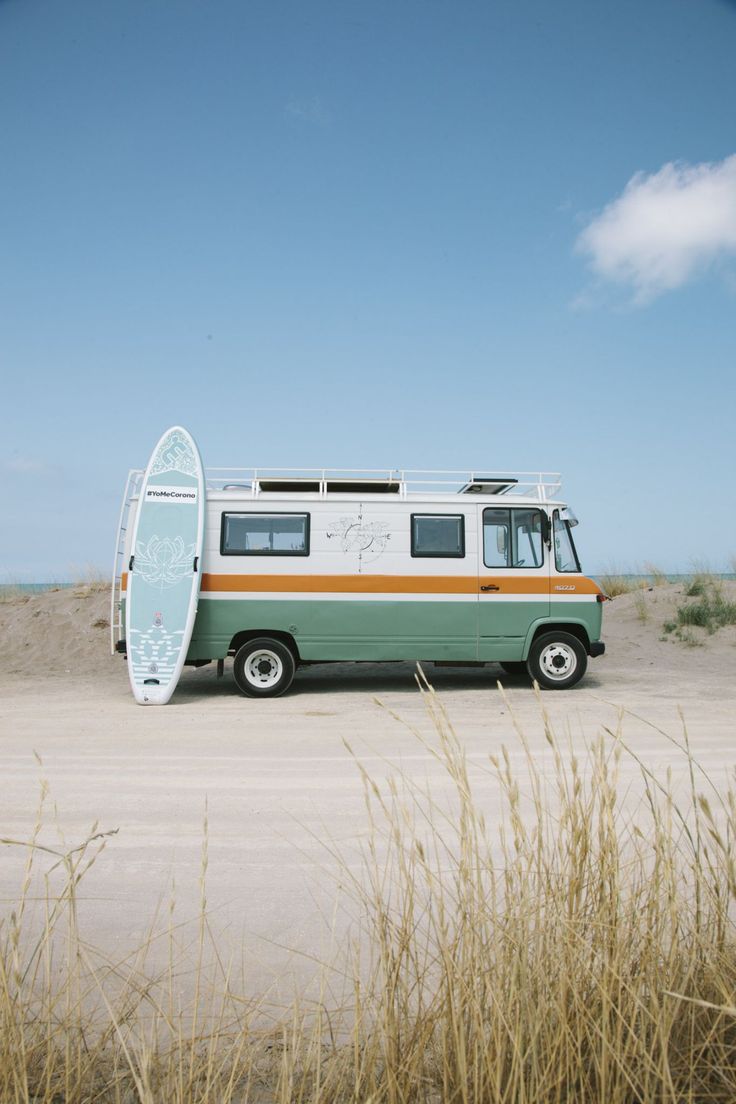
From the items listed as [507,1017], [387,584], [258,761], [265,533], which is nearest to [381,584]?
[387,584]

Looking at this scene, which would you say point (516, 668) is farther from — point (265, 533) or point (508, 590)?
point (265, 533)

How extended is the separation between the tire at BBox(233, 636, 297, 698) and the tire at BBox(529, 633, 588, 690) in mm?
3371

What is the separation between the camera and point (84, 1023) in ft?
8.55

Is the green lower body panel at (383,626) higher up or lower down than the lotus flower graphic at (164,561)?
lower down

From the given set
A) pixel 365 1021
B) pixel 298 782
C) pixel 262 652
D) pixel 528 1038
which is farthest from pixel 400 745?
pixel 528 1038

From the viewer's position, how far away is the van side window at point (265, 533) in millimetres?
11000

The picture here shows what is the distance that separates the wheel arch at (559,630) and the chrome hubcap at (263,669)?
134 inches

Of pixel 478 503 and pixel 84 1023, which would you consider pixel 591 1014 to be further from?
pixel 478 503

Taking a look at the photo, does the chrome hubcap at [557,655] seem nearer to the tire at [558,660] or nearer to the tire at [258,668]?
the tire at [558,660]

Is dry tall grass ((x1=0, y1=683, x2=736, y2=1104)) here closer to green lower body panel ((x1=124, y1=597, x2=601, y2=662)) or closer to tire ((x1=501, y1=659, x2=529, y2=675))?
green lower body panel ((x1=124, y1=597, x2=601, y2=662))

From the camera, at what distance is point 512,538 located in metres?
11.2

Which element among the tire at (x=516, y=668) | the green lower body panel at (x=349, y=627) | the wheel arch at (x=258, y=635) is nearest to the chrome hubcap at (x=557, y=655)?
the green lower body panel at (x=349, y=627)

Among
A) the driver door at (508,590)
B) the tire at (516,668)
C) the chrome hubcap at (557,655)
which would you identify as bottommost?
the tire at (516,668)

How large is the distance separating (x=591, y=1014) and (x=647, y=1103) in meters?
0.25
